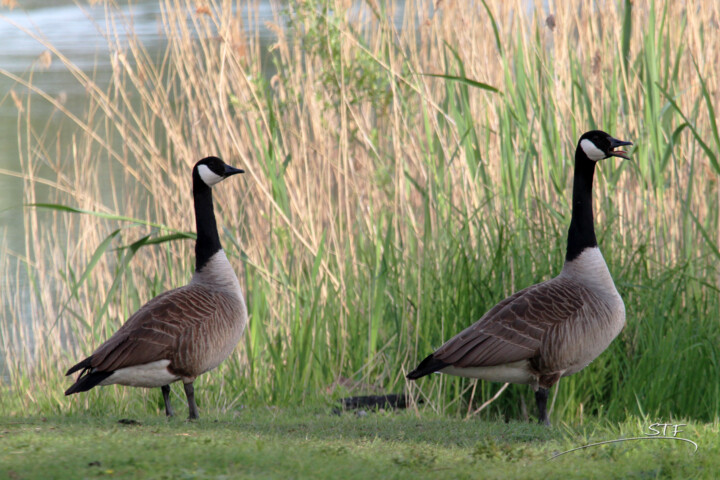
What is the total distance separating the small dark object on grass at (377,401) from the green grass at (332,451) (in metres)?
0.74

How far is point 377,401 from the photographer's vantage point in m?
6.27

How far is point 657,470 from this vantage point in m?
4.08

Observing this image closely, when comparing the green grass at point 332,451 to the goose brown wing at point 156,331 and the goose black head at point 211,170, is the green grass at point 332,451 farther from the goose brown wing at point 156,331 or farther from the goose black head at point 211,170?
the goose black head at point 211,170

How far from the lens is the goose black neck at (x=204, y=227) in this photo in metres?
6.11

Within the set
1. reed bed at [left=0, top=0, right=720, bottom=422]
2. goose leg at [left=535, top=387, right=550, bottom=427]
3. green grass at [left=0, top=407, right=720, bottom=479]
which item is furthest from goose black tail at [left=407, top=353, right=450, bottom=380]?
reed bed at [left=0, top=0, right=720, bottom=422]

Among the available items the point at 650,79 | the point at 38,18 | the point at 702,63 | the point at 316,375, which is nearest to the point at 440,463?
the point at 316,375

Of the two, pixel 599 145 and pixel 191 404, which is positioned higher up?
pixel 599 145

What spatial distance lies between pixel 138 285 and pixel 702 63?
5344 millimetres

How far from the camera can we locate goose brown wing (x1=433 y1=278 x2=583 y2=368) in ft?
17.1

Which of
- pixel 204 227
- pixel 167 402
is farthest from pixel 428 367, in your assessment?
pixel 204 227

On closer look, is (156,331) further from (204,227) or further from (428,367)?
(428,367)

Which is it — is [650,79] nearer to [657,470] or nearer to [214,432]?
[657,470]

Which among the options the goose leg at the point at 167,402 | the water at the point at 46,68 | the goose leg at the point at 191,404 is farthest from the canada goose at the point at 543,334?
the water at the point at 46,68

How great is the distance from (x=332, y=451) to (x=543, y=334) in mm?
1686
